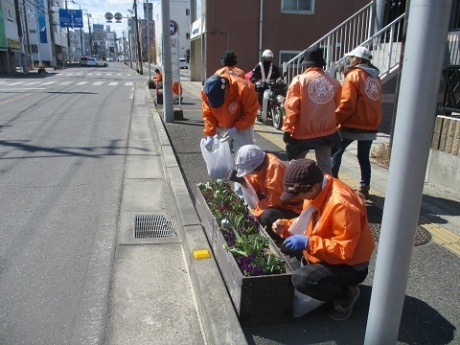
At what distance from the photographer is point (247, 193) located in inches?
147

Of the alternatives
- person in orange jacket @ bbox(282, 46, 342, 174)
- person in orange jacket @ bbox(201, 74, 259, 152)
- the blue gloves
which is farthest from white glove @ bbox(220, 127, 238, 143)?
the blue gloves

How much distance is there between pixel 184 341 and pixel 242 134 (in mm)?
2955

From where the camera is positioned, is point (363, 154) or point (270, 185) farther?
point (363, 154)

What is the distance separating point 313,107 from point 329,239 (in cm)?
206

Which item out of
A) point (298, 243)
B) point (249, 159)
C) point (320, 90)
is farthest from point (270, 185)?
point (320, 90)

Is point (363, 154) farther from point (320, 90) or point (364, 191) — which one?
point (320, 90)

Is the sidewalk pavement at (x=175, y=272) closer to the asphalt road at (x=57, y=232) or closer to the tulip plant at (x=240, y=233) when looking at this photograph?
the asphalt road at (x=57, y=232)

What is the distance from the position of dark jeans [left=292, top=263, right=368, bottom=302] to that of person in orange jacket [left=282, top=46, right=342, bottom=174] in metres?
1.98

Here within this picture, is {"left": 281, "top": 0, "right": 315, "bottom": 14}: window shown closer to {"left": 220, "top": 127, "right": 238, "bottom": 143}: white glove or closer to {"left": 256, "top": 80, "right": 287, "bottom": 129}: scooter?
{"left": 256, "top": 80, "right": 287, "bottom": 129}: scooter

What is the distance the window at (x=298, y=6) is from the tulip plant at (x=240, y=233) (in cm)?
1753

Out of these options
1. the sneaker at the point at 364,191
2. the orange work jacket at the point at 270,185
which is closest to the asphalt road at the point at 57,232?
the orange work jacket at the point at 270,185

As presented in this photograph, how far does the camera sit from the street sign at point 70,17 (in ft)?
185

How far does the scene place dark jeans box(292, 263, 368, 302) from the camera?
2580 millimetres

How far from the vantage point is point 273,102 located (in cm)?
1012
